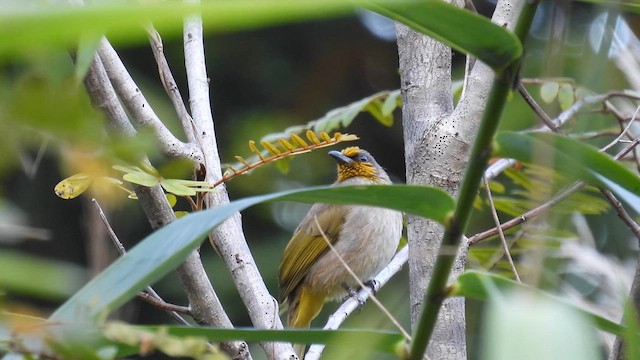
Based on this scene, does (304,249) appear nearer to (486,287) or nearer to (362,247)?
(362,247)

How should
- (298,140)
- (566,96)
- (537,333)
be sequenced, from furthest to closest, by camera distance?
(566,96), (298,140), (537,333)

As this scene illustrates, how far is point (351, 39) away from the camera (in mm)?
6422

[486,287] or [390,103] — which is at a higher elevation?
[390,103]

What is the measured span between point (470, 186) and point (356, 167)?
4.45 metres

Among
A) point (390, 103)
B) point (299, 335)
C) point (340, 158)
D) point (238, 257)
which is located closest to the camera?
point (299, 335)

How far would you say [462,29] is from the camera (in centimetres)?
76

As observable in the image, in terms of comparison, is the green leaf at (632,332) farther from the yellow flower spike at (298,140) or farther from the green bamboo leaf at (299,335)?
the yellow flower spike at (298,140)

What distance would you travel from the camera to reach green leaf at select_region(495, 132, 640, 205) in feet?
2.57

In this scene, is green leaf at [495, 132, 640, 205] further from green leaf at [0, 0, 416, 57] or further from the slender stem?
green leaf at [0, 0, 416, 57]

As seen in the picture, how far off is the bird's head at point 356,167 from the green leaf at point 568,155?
4343mm

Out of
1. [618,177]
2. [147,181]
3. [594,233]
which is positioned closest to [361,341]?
[618,177]

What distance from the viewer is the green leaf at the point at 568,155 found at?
0.78 meters

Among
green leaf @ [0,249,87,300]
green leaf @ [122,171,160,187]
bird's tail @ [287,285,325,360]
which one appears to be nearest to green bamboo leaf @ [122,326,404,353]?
green leaf @ [0,249,87,300]

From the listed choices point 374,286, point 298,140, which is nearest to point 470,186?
point 298,140
